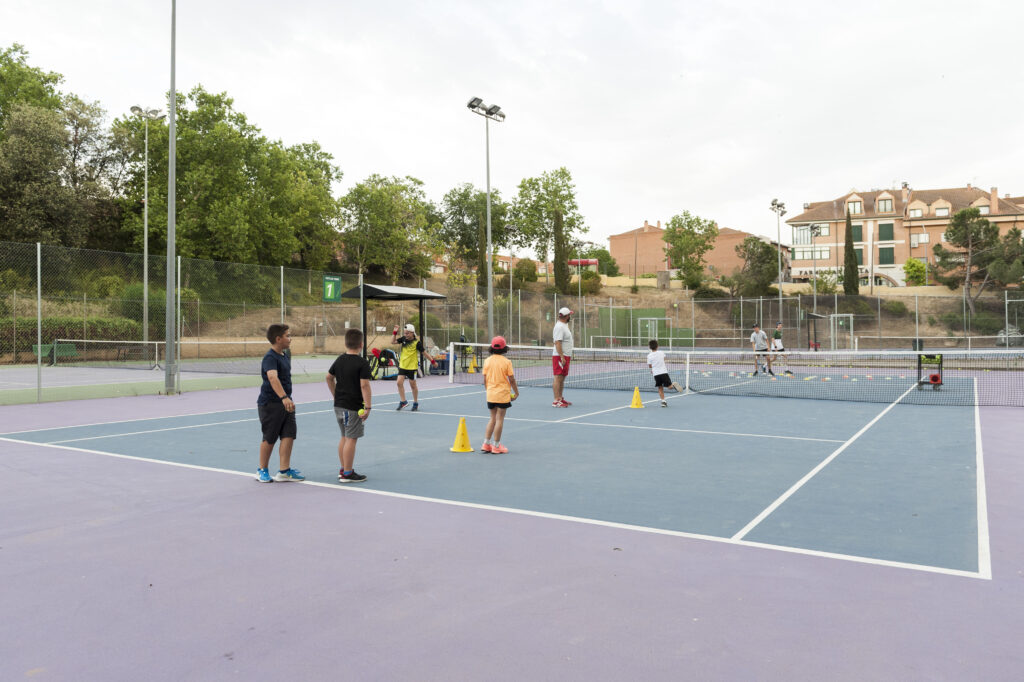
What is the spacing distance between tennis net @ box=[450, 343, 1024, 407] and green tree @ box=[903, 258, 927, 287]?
39.0 metres

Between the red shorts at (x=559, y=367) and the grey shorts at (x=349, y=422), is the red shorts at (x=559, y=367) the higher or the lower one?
the higher one

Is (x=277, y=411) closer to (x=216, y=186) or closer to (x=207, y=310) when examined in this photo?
(x=207, y=310)

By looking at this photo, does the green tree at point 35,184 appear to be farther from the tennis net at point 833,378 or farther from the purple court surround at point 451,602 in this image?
the purple court surround at point 451,602

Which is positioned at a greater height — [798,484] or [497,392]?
[497,392]

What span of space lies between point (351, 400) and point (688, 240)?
224 ft

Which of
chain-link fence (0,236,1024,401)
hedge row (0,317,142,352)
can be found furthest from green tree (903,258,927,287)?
hedge row (0,317,142,352)

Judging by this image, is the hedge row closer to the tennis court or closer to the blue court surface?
the blue court surface

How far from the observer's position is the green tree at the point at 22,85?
146ft

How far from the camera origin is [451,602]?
383cm

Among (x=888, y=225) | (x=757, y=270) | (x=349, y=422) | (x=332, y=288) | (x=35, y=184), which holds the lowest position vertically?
(x=349, y=422)

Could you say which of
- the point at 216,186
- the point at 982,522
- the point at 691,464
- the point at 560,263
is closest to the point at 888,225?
the point at 560,263

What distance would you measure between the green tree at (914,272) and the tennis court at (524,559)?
64340 millimetres

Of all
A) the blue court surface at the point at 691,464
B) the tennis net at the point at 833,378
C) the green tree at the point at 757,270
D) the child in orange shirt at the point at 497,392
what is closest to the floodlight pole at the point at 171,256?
the blue court surface at the point at 691,464

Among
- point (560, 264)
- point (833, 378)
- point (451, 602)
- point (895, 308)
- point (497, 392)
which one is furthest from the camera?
point (560, 264)
